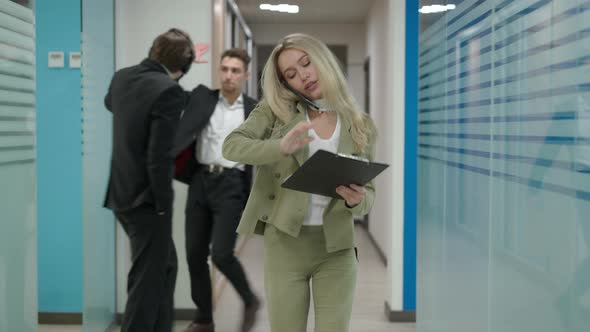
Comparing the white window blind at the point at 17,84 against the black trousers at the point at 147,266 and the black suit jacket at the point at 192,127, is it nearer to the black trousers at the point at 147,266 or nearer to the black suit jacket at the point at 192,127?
the black trousers at the point at 147,266

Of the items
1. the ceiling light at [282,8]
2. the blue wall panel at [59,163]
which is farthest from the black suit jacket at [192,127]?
the ceiling light at [282,8]

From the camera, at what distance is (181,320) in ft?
14.5

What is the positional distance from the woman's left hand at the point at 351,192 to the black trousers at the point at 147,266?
4.63ft

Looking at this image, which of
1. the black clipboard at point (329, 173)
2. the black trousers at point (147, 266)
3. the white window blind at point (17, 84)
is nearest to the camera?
the black clipboard at point (329, 173)

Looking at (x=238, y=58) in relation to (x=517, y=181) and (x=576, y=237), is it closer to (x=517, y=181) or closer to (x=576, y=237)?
(x=517, y=181)

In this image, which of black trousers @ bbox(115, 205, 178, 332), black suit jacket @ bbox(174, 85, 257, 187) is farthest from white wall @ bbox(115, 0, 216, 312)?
black trousers @ bbox(115, 205, 178, 332)

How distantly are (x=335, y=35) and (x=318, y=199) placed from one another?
807cm

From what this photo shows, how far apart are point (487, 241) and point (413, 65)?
2.12m

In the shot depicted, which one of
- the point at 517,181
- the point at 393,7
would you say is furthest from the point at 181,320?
the point at 517,181

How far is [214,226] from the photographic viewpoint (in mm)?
3764

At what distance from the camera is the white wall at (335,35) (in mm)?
9930

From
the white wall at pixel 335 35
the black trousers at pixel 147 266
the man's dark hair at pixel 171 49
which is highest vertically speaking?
the white wall at pixel 335 35

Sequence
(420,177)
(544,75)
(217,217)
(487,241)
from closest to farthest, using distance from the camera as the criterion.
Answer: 1. (544,75)
2. (487,241)
3. (420,177)
4. (217,217)

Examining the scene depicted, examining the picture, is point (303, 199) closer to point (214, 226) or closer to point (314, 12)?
point (214, 226)
